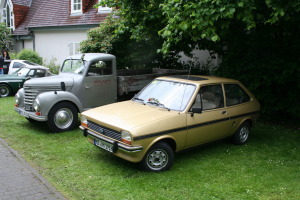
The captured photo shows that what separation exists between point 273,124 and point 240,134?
2.89 m

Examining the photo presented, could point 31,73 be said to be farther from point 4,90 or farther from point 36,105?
point 36,105

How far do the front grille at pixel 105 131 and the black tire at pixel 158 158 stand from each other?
2.01 feet

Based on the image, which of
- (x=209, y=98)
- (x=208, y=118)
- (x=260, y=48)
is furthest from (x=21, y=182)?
(x=260, y=48)

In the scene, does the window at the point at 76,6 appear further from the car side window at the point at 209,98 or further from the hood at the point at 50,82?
the car side window at the point at 209,98

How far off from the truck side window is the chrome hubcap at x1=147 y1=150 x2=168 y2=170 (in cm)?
386

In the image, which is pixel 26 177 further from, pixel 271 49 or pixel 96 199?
pixel 271 49

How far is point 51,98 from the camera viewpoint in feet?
25.9

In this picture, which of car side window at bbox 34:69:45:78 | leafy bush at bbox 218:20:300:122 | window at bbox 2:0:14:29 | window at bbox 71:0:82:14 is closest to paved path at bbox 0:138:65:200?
leafy bush at bbox 218:20:300:122

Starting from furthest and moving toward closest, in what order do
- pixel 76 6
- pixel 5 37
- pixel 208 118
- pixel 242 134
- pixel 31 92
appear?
pixel 5 37, pixel 76 6, pixel 31 92, pixel 242 134, pixel 208 118

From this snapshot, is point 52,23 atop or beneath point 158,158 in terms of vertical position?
atop

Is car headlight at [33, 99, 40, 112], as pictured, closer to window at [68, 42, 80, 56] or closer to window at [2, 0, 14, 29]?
window at [68, 42, 80, 56]

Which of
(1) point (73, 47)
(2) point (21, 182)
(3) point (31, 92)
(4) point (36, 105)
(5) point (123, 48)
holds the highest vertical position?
(1) point (73, 47)

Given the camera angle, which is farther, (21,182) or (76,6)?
(76,6)

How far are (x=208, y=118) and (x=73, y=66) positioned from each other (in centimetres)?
449
